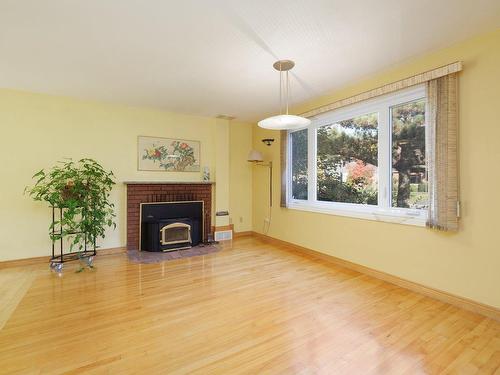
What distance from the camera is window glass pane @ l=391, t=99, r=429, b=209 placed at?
8.81ft

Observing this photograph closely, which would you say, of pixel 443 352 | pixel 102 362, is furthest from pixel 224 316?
pixel 443 352

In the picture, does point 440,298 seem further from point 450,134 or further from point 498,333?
point 450,134

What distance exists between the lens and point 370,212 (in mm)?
3135

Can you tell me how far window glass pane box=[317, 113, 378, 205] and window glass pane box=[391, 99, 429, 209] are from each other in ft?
0.82

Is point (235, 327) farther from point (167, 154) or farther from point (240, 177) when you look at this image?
point (240, 177)

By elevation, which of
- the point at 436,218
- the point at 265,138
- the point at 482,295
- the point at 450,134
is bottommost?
the point at 482,295

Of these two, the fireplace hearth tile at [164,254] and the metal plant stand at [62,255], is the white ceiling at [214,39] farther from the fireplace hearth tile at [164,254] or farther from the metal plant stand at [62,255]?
the fireplace hearth tile at [164,254]

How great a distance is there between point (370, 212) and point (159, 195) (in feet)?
10.8

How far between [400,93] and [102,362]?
3.58m

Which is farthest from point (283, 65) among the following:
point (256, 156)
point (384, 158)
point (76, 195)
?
point (76, 195)

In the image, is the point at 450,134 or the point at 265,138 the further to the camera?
the point at 265,138

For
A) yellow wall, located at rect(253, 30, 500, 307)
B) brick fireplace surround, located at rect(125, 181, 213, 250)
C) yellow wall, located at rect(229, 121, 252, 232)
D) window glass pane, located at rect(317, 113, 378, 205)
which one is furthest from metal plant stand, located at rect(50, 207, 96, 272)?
yellow wall, located at rect(253, 30, 500, 307)

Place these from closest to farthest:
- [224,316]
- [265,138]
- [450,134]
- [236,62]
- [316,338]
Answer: [316,338], [224,316], [450,134], [236,62], [265,138]

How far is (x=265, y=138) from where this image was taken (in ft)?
16.4
